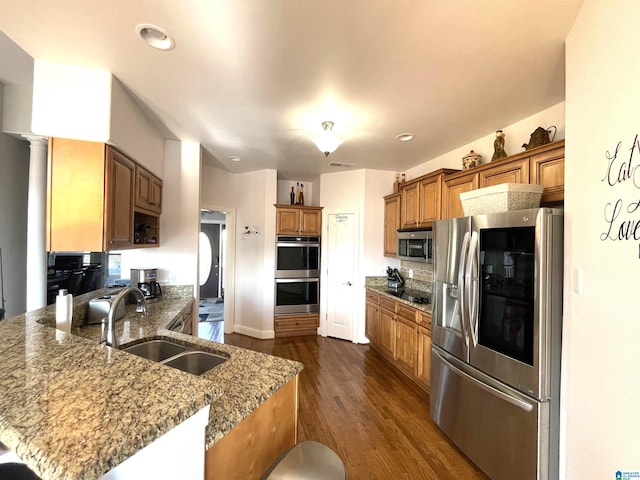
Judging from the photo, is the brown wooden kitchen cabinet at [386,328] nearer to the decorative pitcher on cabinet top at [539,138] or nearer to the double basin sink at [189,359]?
the decorative pitcher on cabinet top at [539,138]

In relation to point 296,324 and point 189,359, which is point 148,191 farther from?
point 296,324

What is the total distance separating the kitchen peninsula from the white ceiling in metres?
1.60

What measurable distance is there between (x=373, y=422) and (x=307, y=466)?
1.69 metres

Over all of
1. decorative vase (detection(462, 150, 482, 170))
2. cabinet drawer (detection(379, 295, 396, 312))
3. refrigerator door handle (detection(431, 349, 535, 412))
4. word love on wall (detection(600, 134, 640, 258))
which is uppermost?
decorative vase (detection(462, 150, 482, 170))

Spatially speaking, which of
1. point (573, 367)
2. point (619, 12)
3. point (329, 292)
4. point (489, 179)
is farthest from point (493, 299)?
point (329, 292)

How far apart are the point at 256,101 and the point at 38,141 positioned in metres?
2.18

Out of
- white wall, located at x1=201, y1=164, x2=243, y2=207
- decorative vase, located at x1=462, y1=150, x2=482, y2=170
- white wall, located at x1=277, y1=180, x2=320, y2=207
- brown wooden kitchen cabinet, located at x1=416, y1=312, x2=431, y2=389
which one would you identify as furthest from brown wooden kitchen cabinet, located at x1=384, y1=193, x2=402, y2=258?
white wall, located at x1=201, y1=164, x2=243, y2=207

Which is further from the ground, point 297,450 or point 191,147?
point 191,147

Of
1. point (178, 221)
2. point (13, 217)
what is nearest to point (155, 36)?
point (178, 221)

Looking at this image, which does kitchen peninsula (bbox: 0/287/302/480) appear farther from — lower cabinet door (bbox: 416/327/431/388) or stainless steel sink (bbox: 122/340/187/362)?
lower cabinet door (bbox: 416/327/431/388)

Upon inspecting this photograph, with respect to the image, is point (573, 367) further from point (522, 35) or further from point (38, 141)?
point (38, 141)

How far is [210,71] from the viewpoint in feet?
5.94

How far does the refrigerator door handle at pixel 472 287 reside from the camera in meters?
1.86

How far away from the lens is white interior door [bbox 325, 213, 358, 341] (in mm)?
4250
